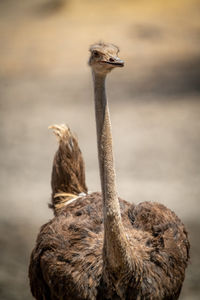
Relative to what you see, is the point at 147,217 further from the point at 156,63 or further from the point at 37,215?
the point at 156,63

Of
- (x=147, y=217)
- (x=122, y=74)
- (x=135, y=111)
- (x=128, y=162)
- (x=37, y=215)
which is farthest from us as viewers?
(x=122, y=74)

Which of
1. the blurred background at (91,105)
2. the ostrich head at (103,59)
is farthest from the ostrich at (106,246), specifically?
the blurred background at (91,105)

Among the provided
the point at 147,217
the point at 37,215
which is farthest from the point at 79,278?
the point at 37,215

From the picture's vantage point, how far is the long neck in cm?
309

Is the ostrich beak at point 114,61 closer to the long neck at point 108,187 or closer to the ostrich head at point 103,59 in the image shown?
the ostrich head at point 103,59

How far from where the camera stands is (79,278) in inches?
135

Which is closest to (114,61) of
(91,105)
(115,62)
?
(115,62)

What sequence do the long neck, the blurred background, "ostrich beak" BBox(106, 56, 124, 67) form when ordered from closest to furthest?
"ostrich beak" BBox(106, 56, 124, 67), the long neck, the blurred background

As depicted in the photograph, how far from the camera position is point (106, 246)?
328 centimetres

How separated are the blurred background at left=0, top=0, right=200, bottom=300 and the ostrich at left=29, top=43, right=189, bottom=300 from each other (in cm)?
130

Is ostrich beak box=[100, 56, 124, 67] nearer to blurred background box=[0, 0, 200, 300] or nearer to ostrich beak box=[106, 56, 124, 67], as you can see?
ostrich beak box=[106, 56, 124, 67]

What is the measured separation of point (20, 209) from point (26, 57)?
3.82 metres

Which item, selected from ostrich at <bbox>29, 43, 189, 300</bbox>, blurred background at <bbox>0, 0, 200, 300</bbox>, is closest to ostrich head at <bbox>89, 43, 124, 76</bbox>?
ostrich at <bbox>29, 43, 189, 300</bbox>

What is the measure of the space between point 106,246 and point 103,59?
99 cm
